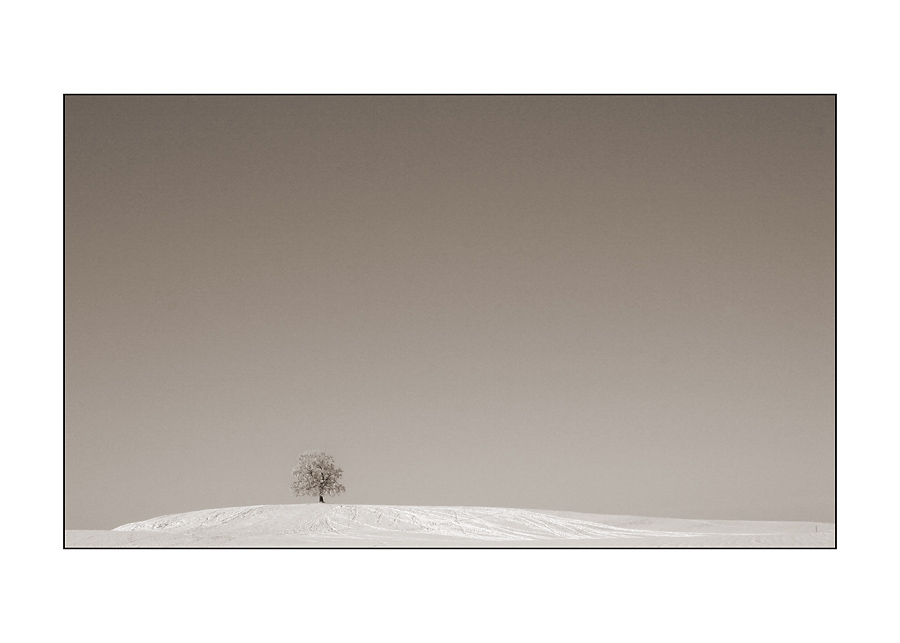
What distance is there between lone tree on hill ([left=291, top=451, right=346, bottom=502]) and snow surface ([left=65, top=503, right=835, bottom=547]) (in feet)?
1.71

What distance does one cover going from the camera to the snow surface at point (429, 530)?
16125 mm

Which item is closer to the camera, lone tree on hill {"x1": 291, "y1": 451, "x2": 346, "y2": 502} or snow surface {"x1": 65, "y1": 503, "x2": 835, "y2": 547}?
snow surface {"x1": 65, "y1": 503, "x2": 835, "y2": 547}

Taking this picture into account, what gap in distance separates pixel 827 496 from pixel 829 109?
663 centimetres

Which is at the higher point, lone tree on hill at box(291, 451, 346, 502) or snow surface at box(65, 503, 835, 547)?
lone tree on hill at box(291, 451, 346, 502)

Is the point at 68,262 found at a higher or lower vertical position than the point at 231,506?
higher

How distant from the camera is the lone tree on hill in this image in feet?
67.1

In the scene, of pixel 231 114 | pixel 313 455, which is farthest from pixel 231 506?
pixel 231 114

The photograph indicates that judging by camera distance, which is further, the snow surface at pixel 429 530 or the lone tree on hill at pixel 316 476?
the lone tree on hill at pixel 316 476

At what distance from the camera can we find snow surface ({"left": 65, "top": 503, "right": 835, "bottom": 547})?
1612 cm

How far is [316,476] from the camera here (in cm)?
2084

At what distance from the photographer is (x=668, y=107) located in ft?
65.4

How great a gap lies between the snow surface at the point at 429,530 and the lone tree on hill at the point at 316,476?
1.71 ft
